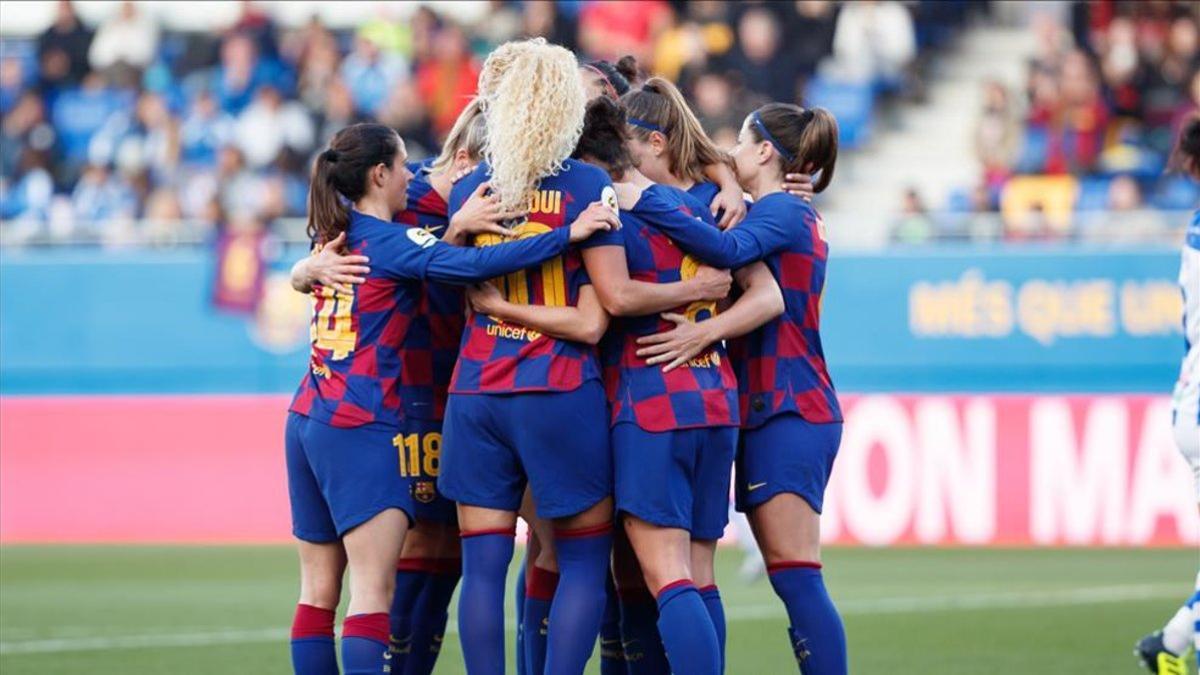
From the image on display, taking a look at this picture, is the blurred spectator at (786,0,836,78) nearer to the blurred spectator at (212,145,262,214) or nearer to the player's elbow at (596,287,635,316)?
the blurred spectator at (212,145,262,214)

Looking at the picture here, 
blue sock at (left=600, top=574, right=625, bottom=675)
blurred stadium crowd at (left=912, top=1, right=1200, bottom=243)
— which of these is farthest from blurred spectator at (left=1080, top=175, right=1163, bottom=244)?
blue sock at (left=600, top=574, right=625, bottom=675)

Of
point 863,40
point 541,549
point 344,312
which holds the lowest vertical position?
point 541,549

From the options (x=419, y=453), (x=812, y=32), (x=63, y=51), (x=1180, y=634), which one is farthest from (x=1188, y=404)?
(x=63, y=51)

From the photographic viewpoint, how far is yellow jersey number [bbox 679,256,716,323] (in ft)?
22.7

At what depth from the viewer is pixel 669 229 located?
6809 mm

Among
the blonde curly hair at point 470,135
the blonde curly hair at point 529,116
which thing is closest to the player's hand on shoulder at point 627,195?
the blonde curly hair at point 529,116

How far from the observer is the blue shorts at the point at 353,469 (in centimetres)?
676

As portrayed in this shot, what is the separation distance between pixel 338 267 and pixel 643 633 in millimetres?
1580

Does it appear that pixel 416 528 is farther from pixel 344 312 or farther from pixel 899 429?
pixel 899 429

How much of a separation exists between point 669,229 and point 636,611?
51.6 inches

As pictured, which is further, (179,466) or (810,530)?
(179,466)

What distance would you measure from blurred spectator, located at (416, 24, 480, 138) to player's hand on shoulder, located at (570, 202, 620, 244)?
12873mm

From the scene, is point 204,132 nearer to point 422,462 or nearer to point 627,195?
point 422,462

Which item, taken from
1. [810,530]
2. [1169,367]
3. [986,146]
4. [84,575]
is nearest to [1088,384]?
[1169,367]
